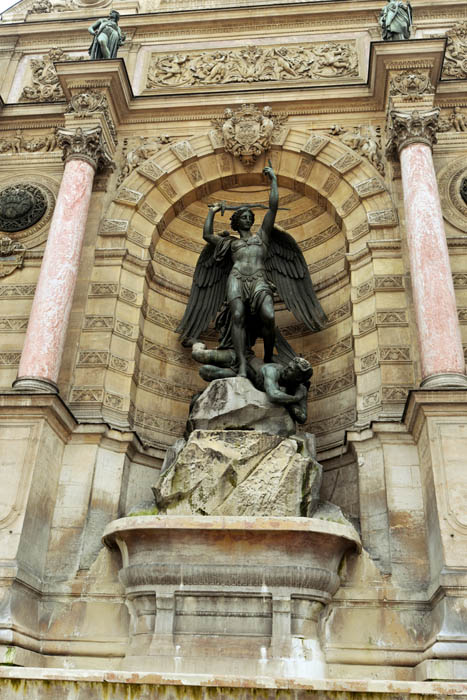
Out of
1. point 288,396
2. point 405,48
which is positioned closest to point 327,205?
point 405,48

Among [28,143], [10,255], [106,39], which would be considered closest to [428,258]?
[10,255]

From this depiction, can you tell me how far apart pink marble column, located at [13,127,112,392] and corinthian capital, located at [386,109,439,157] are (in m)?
5.08

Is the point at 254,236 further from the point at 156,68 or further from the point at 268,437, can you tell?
the point at 156,68

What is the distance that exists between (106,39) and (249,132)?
3.39 meters

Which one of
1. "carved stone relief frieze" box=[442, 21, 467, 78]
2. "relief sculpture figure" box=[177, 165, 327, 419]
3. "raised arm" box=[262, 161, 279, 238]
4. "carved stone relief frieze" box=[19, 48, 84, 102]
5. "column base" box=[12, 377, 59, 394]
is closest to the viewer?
"column base" box=[12, 377, 59, 394]

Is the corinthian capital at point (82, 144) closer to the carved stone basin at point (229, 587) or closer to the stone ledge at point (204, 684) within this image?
the carved stone basin at point (229, 587)

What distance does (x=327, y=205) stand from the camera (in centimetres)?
1184

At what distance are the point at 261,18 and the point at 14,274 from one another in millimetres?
7559

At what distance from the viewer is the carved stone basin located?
23.2 feet

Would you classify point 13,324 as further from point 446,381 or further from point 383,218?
point 446,381

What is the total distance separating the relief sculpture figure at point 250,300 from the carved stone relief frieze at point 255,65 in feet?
11.4

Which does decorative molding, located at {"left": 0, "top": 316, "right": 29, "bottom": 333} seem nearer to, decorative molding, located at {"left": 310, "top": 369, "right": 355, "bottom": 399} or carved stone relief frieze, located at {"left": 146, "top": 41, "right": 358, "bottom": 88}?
decorative molding, located at {"left": 310, "top": 369, "right": 355, "bottom": 399}

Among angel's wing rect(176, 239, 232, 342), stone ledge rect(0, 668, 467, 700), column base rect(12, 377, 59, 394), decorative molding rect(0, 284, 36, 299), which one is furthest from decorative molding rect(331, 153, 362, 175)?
stone ledge rect(0, 668, 467, 700)

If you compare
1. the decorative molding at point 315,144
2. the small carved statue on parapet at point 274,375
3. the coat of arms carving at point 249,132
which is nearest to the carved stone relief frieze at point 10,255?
the small carved statue on parapet at point 274,375
